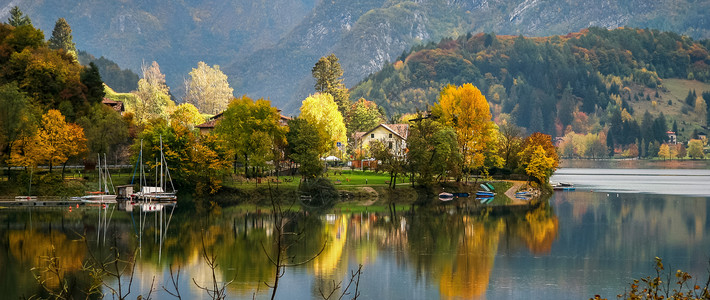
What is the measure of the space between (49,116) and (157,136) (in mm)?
11958

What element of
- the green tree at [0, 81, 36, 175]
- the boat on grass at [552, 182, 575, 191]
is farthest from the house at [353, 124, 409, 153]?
the green tree at [0, 81, 36, 175]

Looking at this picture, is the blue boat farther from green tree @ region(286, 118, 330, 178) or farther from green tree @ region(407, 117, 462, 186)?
green tree @ region(286, 118, 330, 178)

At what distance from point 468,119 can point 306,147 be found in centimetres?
2385

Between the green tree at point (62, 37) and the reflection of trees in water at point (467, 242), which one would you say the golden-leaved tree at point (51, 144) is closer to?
the reflection of trees in water at point (467, 242)

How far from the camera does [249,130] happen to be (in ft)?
328

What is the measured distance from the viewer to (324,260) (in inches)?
1930

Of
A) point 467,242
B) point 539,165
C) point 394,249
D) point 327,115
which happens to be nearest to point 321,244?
point 394,249

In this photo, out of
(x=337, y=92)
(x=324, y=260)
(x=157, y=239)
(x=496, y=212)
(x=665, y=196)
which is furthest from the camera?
(x=337, y=92)

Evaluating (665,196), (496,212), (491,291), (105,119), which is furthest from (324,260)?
(665,196)

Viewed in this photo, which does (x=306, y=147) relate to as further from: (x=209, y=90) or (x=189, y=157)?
(x=209, y=90)

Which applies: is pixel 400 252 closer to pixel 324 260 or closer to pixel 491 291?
pixel 324 260

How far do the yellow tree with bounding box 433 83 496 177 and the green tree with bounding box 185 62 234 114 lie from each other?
3435 inches

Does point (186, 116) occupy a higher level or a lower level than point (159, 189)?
higher

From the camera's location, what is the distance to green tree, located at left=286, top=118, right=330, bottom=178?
305 feet
